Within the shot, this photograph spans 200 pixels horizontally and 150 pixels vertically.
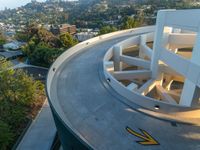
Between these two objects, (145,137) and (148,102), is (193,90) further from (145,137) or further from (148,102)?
(145,137)

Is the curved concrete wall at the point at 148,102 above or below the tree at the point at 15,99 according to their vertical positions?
above

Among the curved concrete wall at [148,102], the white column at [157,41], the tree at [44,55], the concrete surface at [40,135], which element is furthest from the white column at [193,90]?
the tree at [44,55]

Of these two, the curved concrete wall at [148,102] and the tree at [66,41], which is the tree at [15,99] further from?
the tree at [66,41]

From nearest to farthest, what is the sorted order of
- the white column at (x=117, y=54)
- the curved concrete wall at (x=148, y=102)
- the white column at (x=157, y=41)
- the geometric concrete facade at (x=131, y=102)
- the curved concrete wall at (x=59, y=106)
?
the curved concrete wall at (x=59, y=106) < the geometric concrete facade at (x=131, y=102) < the curved concrete wall at (x=148, y=102) < the white column at (x=157, y=41) < the white column at (x=117, y=54)

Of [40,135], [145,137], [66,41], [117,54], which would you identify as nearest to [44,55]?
[66,41]

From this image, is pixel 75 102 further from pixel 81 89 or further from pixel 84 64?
pixel 84 64

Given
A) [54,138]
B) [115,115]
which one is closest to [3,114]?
[54,138]
